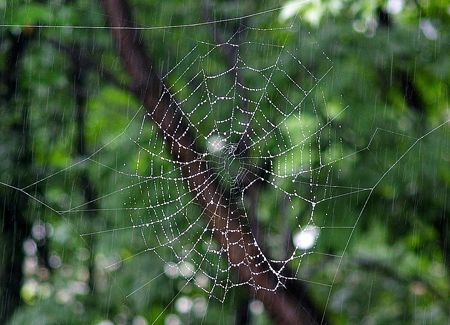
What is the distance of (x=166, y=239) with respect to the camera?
3.00 metres

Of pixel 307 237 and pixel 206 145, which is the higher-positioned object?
pixel 206 145

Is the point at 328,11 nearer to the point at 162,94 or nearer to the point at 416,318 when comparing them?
the point at 162,94

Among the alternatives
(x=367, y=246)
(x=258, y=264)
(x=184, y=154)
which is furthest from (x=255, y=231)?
(x=367, y=246)

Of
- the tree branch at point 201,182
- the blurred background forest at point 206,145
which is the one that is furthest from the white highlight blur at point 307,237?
the tree branch at point 201,182

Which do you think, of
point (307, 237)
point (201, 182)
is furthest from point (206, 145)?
point (307, 237)

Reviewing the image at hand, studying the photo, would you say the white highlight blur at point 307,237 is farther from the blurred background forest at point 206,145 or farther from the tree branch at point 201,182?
the tree branch at point 201,182

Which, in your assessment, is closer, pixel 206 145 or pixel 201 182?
pixel 201 182

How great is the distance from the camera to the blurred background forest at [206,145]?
2.46m

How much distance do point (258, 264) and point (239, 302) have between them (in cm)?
58

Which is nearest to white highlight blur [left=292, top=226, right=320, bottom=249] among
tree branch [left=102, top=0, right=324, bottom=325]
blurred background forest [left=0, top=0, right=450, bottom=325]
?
blurred background forest [left=0, top=0, right=450, bottom=325]

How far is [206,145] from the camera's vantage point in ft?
8.78

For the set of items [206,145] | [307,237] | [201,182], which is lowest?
[307,237]

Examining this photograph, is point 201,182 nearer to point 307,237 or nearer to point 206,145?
point 206,145

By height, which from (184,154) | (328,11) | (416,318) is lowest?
(416,318)
